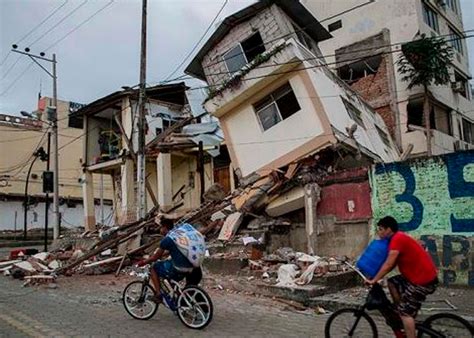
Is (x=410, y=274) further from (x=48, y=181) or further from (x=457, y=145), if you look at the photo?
(x=457, y=145)

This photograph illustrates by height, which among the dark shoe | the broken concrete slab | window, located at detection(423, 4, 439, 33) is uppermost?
window, located at detection(423, 4, 439, 33)

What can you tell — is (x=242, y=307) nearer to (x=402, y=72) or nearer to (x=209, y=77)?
(x=209, y=77)

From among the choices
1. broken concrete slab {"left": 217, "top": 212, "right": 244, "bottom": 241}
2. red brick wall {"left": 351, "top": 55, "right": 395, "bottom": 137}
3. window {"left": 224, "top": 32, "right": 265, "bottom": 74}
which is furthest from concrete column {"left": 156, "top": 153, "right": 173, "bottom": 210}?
red brick wall {"left": 351, "top": 55, "right": 395, "bottom": 137}

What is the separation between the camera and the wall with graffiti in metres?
9.03

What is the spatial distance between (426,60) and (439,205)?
17334 millimetres

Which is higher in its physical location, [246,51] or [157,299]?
[246,51]

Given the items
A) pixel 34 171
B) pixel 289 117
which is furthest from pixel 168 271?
pixel 34 171

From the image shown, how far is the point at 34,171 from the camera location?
4069 centimetres

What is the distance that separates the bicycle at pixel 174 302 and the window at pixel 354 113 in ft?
40.3

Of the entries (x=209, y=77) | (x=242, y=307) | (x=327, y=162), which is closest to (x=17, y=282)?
(x=242, y=307)

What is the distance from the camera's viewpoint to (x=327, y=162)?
1475cm

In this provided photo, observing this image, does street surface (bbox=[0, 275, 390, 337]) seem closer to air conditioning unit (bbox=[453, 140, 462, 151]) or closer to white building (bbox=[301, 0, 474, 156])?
white building (bbox=[301, 0, 474, 156])

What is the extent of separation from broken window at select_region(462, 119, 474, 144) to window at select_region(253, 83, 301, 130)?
19711 mm

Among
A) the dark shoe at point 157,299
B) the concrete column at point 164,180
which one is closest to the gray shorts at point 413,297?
the dark shoe at point 157,299
